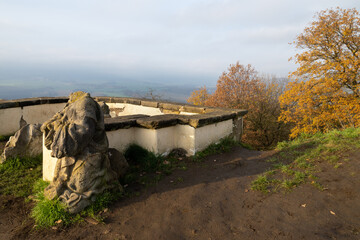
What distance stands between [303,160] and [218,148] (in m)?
1.70

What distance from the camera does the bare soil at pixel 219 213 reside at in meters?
2.58

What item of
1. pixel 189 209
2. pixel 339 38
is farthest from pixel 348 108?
pixel 189 209

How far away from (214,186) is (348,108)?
32.0ft

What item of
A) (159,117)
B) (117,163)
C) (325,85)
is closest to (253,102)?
(325,85)

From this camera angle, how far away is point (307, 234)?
2.46 meters

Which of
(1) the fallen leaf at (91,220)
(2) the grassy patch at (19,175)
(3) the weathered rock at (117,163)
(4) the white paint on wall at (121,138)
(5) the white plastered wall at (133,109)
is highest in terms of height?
(5) the white plastered wall at (133,109)

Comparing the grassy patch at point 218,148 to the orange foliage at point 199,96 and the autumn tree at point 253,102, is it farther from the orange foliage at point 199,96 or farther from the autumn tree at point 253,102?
the orange foliage at point 199,96

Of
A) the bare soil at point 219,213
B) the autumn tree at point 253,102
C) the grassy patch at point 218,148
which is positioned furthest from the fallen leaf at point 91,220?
the autumn tree at point 253,102

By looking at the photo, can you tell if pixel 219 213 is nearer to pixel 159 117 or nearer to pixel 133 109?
pixel 159 117

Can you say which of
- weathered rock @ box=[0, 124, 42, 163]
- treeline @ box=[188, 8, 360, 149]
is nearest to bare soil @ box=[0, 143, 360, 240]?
weathered rock @ box=[0, 124, 42, 163]

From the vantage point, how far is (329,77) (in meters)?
10.9

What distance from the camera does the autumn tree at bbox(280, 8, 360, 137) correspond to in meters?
10.5

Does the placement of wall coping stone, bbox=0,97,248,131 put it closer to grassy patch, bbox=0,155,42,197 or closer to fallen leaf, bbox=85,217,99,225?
grassy patch, bbox=0,155,42,197

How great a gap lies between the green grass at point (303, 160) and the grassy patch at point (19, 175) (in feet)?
11.6
